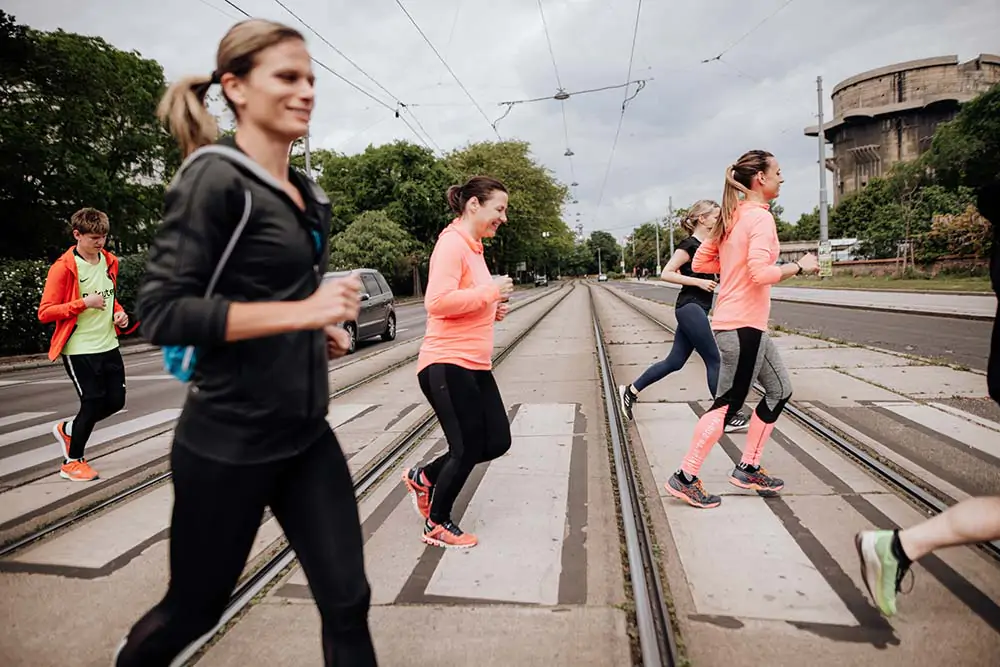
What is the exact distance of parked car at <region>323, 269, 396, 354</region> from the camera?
1405 cm

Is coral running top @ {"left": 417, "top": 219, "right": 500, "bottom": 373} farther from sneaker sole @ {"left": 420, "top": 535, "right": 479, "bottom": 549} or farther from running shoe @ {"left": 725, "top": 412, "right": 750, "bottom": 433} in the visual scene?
running shoe @ {"left": 725, "top": 412, "right": 750, "bottom": 433}

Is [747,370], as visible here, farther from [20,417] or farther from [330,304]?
[20,417]

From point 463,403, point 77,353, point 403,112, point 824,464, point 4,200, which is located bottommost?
point 824,464

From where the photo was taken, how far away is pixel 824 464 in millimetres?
4574

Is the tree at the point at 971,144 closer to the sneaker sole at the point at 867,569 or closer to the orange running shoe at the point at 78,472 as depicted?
the sneaker sole at the point at 867,569

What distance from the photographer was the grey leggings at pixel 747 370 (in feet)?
12.3

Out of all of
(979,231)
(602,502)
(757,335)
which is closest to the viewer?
(757,335)

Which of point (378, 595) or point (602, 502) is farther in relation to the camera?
point (602, 502)

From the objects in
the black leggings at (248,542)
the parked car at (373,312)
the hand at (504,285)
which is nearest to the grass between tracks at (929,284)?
the parked car at (373,312)

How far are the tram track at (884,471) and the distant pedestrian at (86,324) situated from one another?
516 cm

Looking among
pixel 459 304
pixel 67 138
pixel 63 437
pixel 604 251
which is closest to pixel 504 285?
pixel 459 304

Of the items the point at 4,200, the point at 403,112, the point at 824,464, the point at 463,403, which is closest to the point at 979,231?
the point at 403,112

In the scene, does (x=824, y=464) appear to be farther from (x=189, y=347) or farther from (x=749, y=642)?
(x=189, y=347)

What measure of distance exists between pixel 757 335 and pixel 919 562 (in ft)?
4.33
